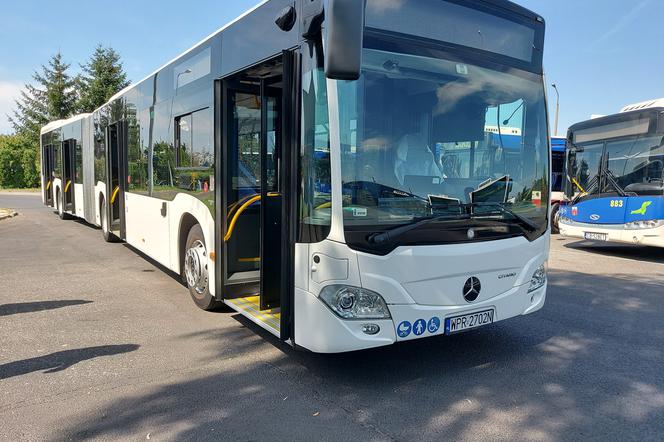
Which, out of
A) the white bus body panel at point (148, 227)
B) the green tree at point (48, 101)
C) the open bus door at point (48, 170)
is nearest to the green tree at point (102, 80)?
the green tree at point (48, 101)

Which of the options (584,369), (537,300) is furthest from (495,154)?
(584,369)

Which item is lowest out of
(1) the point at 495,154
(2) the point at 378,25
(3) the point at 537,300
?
(3) the point at 537,300

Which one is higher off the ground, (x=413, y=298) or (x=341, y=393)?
(x=413, y=298)

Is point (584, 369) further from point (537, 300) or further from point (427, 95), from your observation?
point (427, 95)

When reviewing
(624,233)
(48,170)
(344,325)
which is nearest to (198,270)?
(344,325)

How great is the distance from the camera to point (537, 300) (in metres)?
4.67

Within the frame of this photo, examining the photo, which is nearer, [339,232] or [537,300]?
[339,232]

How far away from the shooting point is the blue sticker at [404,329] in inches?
146

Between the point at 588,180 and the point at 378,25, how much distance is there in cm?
984

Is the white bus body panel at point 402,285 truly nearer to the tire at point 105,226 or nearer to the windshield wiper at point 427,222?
the windshield wiper at point 427,222

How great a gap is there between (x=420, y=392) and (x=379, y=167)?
5.93 feet

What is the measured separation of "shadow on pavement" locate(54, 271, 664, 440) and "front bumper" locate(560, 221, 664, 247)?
553 centimetres

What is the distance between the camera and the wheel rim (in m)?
5.80

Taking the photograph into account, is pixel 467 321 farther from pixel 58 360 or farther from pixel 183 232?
pixel 183 232
